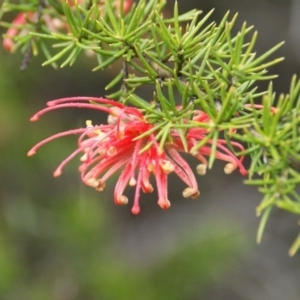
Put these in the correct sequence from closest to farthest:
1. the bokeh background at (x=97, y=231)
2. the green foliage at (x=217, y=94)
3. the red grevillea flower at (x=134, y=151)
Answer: the green foliage at (x=217, y=94) → the red grevillea flower at (x=134, y=151) → the bokeh background at (x=97, y=231)

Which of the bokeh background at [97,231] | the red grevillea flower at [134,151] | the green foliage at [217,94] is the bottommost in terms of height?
the bokeh background at [97,231]

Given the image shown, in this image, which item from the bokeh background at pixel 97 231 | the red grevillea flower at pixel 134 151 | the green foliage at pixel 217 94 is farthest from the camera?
the bokeh background at pixel 97 231

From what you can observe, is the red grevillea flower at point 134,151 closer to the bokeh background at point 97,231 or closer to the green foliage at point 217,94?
the green foliage at point 217,94

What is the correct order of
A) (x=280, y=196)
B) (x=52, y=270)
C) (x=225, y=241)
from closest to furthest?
(x=280, y=196) → (x=225, y=241) → (x=52, y=270)

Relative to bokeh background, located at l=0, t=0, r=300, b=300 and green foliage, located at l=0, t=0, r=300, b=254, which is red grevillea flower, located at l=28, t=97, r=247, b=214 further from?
bokeh background, located at l=0, t=0, r=300, b=300

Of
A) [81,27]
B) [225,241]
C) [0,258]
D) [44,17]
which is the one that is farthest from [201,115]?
[0,258]

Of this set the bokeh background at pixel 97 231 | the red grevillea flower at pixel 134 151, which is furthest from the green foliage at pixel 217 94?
the bokeh background at pixel 97 231

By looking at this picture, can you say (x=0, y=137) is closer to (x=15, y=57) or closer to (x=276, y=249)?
(x=15, y=57)

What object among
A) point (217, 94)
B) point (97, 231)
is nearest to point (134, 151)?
point (217, 94)

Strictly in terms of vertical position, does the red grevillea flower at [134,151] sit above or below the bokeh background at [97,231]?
above
